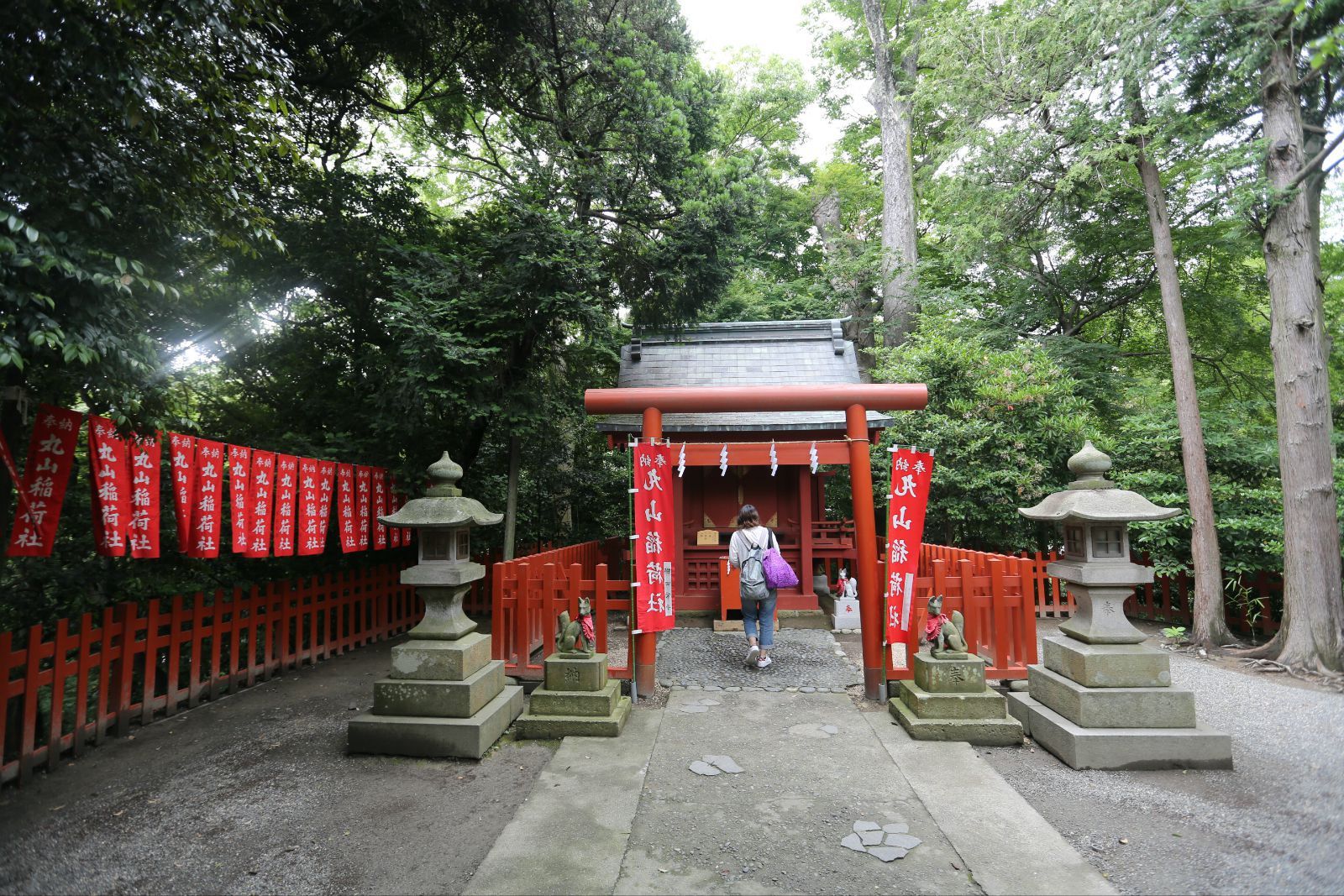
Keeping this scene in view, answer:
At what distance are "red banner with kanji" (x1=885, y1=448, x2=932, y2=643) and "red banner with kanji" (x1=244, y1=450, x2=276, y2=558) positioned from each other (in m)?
6.33

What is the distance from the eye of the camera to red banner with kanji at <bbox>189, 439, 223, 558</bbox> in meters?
5.25

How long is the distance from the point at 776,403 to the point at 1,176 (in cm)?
575

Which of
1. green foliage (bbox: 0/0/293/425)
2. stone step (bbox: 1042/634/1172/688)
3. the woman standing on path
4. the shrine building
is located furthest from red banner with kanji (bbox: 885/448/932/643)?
green foliage (bbox: 0/0/293/425)

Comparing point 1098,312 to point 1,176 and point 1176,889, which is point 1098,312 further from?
point 1,176

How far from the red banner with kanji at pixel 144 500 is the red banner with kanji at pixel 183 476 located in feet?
0.46

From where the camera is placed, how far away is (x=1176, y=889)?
9.71ft

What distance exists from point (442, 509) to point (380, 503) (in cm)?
366

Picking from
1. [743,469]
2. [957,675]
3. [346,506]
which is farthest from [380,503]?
[957,675]

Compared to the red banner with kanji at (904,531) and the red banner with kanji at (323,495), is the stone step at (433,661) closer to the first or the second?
the red banner with kanji at (323,495)

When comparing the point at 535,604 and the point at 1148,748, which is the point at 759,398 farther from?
the point at 1148,748

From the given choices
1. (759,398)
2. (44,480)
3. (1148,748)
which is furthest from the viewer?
(759,398)

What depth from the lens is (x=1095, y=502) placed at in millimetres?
4867

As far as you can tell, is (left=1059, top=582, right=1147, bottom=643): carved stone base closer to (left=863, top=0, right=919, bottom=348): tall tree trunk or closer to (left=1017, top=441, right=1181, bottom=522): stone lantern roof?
(left=1017, top=441, right=1181, bottom=522): stone lantern roof

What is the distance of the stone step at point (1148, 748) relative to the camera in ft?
14.2
